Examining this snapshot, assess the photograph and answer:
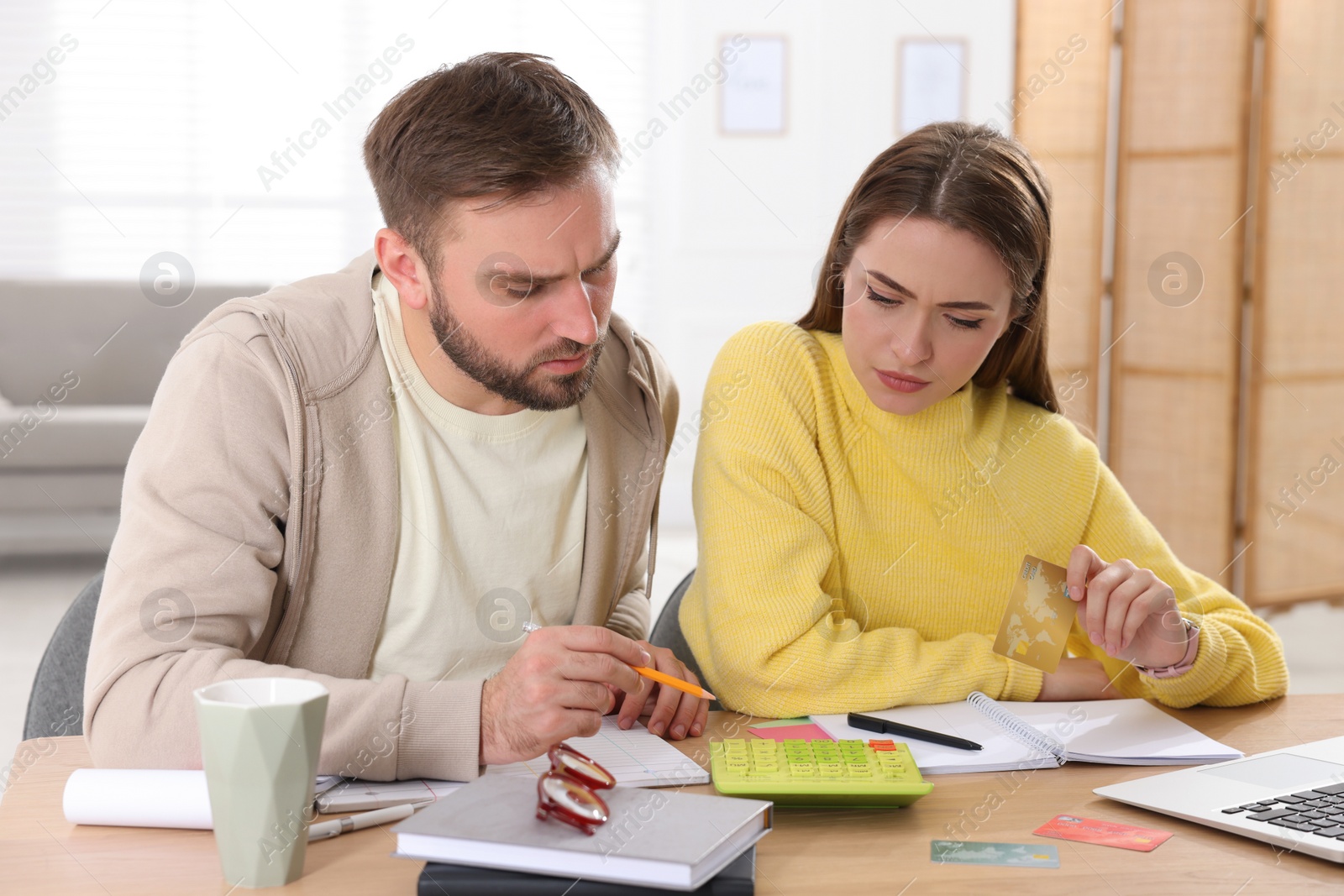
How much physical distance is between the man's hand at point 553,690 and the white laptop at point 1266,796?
44 cm

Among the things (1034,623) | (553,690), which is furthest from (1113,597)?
(553,690)

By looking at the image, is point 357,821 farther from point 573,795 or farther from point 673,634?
point 673,634

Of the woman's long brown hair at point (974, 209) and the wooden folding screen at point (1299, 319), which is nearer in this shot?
the woman's long brown hair at point (974, 209)

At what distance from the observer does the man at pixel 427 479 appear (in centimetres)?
105

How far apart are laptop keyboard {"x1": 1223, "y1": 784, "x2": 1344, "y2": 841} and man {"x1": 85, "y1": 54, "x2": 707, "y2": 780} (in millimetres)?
506

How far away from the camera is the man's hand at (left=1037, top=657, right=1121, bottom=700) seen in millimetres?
1311

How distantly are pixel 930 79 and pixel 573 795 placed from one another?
5.04 meters

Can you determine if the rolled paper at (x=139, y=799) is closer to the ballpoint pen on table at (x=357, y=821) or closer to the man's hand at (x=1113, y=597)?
the ballpoint pen on table at (x=357, y=821)

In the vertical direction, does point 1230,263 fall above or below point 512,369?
above

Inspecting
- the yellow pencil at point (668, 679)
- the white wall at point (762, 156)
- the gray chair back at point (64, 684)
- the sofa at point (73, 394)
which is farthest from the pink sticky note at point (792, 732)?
the white wall at point (762, 156)

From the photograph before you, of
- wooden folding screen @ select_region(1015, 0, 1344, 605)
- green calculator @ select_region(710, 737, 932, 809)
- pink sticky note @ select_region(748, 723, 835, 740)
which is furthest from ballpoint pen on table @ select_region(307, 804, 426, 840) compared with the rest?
wooden folding screen @ select_region(1015, 0, 1344, 605)

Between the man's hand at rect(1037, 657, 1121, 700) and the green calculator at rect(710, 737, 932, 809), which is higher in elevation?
the green calculator at rect(710, 737, 932, 809)

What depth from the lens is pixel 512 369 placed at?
1322 millimetres

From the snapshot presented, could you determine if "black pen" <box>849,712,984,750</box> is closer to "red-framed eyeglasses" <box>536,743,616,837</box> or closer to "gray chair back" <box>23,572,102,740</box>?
"red-framed eyeglasses" <box>536,743,616,837</box>
